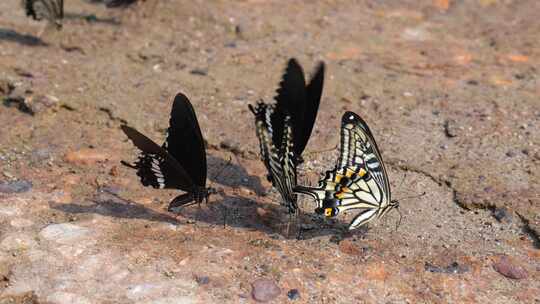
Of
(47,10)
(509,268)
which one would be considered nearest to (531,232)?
(509,268)

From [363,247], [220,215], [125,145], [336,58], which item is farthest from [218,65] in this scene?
[363,247]

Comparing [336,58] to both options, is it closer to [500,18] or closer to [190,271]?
[500,18]

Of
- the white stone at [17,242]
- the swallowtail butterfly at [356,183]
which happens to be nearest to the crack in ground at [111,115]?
the white stone at [17,242]

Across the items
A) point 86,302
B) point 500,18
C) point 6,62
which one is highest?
point 500,18

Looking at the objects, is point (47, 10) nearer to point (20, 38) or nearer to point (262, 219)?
point (20, 38)

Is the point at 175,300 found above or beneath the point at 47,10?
beneath

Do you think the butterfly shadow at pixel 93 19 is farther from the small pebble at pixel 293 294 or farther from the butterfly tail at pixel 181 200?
the small pebble at pixel 293 294
